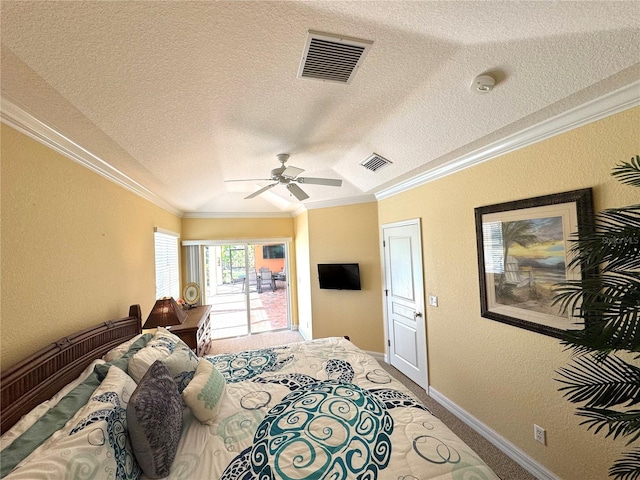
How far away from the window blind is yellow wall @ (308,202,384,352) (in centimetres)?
236

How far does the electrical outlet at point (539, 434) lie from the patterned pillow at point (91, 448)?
8.50 ft

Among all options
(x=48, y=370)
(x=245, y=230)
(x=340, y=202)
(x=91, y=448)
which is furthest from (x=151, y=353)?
(x=245, y=230)

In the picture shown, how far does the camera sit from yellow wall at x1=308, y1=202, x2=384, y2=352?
417cm

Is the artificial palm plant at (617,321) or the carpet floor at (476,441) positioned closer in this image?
the artificial palm plant at (617,321)

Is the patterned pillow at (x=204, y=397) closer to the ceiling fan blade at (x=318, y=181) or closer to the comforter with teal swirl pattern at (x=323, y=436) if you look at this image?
the comforter with teal swirl pattern at (x=323, y=436)

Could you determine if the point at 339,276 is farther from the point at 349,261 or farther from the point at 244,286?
the point at 244,286

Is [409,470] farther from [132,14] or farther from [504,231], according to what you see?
[132,14]

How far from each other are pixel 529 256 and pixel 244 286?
4.97 metres

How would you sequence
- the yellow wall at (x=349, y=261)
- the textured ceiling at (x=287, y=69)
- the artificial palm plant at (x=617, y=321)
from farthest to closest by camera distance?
the yellow wall at (x=349, y=261), the textured ceiling at (x=287, y=69), the artificial palm plant at (x=617, y=321)

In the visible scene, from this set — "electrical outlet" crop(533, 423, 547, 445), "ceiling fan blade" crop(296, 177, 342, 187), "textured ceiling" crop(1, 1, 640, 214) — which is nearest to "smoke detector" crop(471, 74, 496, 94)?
"textured ceiling" crop(1, 1, 640, 214)

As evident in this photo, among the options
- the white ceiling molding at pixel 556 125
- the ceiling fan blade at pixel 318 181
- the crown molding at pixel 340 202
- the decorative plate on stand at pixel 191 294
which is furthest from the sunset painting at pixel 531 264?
the decorative plate on stand at pixel 191 294

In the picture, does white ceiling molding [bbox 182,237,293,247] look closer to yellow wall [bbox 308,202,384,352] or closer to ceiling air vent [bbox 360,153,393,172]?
yellow wall [bbox 308,202,384,352]

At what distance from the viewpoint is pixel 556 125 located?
1.75m

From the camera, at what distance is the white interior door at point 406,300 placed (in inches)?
127
